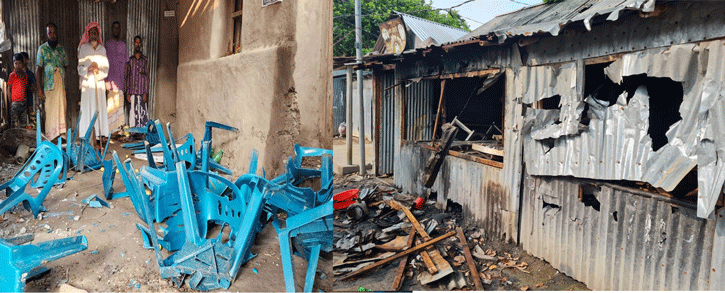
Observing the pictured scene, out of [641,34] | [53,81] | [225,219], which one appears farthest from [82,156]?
[641,34]

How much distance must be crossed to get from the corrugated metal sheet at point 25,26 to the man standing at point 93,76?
150cm

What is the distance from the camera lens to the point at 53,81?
27.2ft

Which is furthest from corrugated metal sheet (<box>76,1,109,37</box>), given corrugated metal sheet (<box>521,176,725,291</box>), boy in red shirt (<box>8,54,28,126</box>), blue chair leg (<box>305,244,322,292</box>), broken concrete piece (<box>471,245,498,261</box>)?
corrugated metal sheet (<box>521,176,725,291</box>)

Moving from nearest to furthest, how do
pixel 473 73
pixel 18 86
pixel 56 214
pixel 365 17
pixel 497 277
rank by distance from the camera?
pixel 56 214 → pixel 497 277 → pixel 473 73 → pixel 18 86 → pixel 365 17

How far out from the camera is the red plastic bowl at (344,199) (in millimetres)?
7969

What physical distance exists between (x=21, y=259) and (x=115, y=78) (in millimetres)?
6379

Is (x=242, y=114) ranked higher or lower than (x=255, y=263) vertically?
higher

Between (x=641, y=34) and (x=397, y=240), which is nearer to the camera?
(x=641, y=34)

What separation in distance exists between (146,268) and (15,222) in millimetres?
2234

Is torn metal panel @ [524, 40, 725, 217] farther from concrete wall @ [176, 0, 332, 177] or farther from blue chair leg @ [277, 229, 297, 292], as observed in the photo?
blue chair leg @ [277, 229, 297, 292]

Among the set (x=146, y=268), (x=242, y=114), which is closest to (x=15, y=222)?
(x=146, y=268)

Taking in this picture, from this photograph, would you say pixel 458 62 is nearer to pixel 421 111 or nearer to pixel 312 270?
pixel 421 111

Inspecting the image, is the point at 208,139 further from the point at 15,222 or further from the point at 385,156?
the point at 385,156

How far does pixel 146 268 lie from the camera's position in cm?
385
